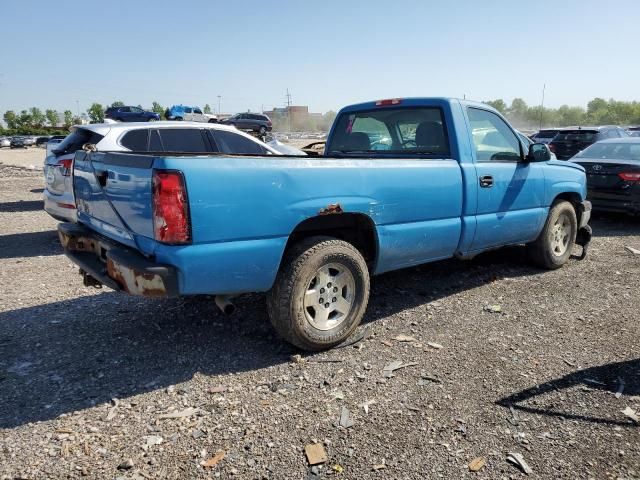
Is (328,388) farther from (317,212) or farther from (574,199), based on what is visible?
(574,199)

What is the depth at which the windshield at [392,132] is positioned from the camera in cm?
473

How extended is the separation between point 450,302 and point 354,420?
230 centimetres

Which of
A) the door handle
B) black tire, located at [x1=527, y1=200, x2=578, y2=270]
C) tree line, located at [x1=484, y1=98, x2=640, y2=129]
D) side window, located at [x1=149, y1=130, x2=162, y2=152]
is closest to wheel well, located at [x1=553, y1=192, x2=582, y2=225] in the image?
black tire, located at [x1=527, y1=200, x2=578, y2=270]

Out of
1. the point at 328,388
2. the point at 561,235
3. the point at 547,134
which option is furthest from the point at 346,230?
the point at 547,134

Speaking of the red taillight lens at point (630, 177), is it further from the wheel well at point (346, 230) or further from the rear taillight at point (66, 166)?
the rear taillight at point (66, 166)

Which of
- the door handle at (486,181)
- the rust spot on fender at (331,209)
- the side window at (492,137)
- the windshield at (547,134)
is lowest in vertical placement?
the rust spot on fender at (331,209)

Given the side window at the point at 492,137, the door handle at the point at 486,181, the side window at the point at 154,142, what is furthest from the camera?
the side window at the point at 154,142

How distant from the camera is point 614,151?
30.9 feet

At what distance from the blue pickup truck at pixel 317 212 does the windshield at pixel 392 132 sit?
1 centimetres

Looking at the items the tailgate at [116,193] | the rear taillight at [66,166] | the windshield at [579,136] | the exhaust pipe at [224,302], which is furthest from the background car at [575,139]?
the tailgate at [116,193]

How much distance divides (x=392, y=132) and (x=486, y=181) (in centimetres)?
110

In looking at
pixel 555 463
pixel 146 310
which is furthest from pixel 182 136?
pixel 555 463

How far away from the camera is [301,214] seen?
11.0 ft

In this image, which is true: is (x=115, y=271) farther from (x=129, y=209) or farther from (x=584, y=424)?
(x=584, y=424)
